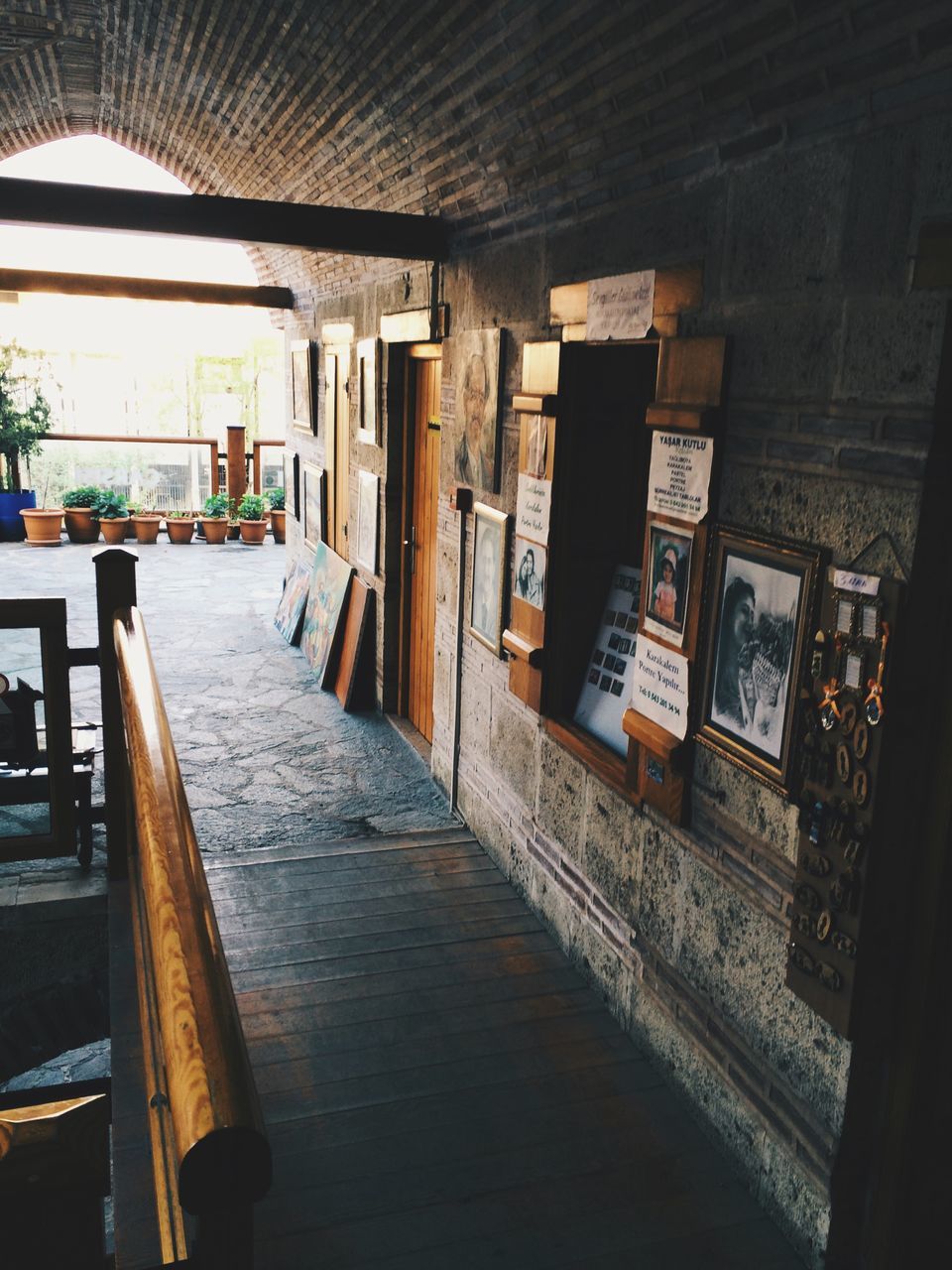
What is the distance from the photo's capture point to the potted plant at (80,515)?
14.3 m

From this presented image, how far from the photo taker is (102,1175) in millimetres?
1245

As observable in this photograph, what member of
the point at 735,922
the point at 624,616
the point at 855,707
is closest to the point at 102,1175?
the point at 855,707

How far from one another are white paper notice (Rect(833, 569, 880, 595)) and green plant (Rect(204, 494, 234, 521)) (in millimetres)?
13203

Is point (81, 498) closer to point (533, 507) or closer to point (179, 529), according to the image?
point (179, 529)

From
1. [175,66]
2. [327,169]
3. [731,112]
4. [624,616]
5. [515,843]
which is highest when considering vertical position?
[175,66]

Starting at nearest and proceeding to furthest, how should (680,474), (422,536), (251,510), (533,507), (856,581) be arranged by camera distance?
1. (856,581)
2. (680,474)
3. (533,507)
4. (422,536)
5. (251,510)

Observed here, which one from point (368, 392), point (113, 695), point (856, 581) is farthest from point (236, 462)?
point (856, 581)

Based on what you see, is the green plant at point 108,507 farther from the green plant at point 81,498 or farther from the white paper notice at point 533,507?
the white paper notice at point 533,507

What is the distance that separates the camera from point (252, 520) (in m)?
15.0

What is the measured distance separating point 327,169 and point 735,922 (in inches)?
205

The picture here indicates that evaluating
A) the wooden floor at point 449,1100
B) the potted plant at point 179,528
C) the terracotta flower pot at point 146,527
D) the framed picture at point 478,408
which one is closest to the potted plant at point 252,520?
the potted plant at point 179,528

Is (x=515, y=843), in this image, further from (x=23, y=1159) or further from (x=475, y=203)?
(x=23, y=1159)

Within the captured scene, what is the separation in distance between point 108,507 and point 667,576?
41.0ft

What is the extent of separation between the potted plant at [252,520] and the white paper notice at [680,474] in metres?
11.9
